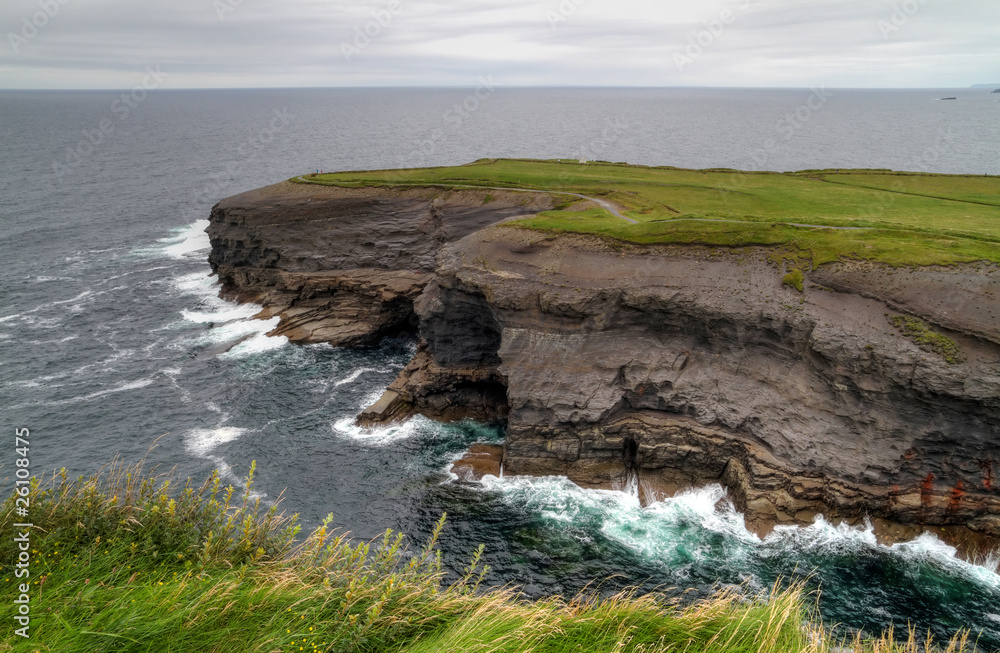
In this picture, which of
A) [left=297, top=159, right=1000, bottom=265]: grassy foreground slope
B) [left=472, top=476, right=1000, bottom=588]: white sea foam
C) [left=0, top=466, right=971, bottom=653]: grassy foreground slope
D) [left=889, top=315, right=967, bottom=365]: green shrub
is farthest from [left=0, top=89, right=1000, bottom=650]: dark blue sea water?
[left=297, top=159, right=1000, bottom=265]: grassy foreground slope

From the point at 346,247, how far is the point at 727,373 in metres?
Answer: 39.6

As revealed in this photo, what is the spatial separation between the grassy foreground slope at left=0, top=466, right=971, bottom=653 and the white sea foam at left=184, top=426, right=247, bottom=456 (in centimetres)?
3047

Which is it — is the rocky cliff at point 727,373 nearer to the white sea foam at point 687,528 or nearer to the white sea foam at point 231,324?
the white sea foam at point 687,528

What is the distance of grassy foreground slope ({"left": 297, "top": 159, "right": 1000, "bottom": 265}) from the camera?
38.0 m

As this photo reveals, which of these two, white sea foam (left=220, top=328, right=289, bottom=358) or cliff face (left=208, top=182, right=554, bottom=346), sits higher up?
cliff face (left=208, top=182, right=554, bottom=346)

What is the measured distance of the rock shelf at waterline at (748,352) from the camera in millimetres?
31578

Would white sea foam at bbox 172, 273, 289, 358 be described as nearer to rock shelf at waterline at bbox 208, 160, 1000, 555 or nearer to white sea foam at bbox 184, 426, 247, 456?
white sea foam at bbox 184, 426, 247, 456

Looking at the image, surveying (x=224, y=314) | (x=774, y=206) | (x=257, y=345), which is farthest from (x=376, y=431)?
(x=774, y=206)

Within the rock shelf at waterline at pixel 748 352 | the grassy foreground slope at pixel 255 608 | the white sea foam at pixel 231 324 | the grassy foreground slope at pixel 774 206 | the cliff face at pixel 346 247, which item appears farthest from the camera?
the cliff face at pixel 346 247

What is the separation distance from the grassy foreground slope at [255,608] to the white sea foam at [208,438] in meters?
30.5

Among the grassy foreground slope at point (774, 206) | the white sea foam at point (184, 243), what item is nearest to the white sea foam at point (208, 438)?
the grassy foreground slope at point (774, 206)

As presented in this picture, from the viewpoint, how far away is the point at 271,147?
578ft

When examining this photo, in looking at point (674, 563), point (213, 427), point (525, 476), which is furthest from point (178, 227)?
point (674, 563)

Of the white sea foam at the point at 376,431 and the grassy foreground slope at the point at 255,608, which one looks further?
the white sea foam at the point at 376,431
